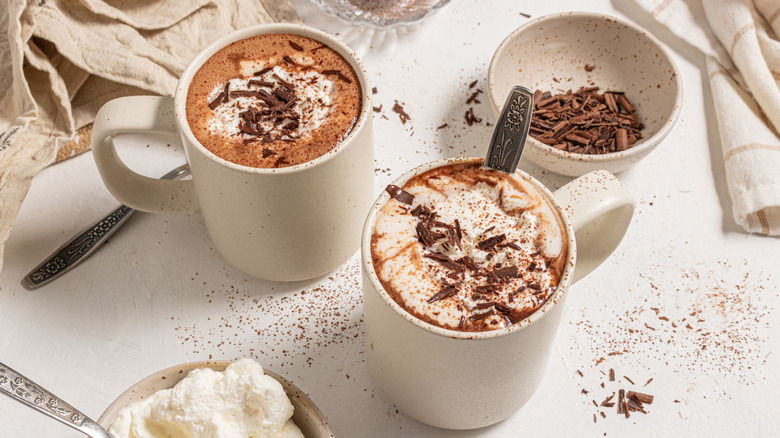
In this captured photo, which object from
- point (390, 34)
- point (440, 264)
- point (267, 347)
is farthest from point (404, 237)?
point (390, 34)

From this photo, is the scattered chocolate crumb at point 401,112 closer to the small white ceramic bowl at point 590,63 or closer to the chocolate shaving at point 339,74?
the small white ceramic bowl at point 590,63

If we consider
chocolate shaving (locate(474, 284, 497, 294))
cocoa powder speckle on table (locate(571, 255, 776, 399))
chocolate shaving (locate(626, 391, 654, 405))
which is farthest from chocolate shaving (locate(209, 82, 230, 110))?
chocolate shaving (locate(626, 391, 654, 405))

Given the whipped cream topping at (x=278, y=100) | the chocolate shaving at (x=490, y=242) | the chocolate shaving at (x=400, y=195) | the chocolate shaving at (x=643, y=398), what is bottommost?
the chocolate shaving at (x=643, y=398)

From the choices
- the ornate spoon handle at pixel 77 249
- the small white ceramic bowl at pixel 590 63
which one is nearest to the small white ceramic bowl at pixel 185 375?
the ornate spoon handle at pixel 77 249

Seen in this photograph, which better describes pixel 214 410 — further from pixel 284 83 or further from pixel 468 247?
pixel 284 83

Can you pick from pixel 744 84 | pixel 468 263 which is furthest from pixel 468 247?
pixel 744 84

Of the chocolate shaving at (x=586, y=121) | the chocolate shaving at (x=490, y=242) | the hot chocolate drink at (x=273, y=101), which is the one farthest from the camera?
the chocolate shaving at (x=586, y=121)
